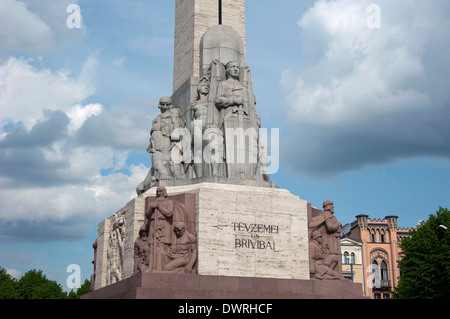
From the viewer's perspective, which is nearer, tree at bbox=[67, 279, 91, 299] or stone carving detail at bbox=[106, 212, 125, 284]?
stone carving detail at bbox=[106, 212, 125, 284]

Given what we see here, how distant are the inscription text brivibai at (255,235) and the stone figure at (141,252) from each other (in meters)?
2.51

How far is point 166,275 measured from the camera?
14.8 m

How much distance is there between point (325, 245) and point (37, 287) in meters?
44.6

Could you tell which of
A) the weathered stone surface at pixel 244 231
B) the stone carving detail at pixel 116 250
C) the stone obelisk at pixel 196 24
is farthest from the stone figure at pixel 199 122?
the stone carving detail at pixel 116 250

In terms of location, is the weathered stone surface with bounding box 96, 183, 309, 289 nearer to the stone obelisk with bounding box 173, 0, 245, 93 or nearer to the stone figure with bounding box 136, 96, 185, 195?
the stone figure with bounding box 136, 96, 185, 195

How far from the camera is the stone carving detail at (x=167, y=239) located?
1527cm

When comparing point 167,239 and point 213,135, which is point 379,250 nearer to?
point 213,135

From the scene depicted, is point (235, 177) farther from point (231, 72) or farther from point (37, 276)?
point (37, 276)

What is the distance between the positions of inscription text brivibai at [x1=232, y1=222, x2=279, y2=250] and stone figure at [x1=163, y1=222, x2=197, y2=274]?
1.30 metres

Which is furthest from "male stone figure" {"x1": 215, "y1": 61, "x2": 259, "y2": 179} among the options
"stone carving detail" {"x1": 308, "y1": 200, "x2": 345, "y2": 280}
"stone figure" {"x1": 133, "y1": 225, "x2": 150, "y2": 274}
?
"stone figure" {"x1": 133, "y1": 225, "x2": 150, "y2": 274}

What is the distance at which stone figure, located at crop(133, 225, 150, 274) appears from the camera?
51.2ft

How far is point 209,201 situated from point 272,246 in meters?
2.28
